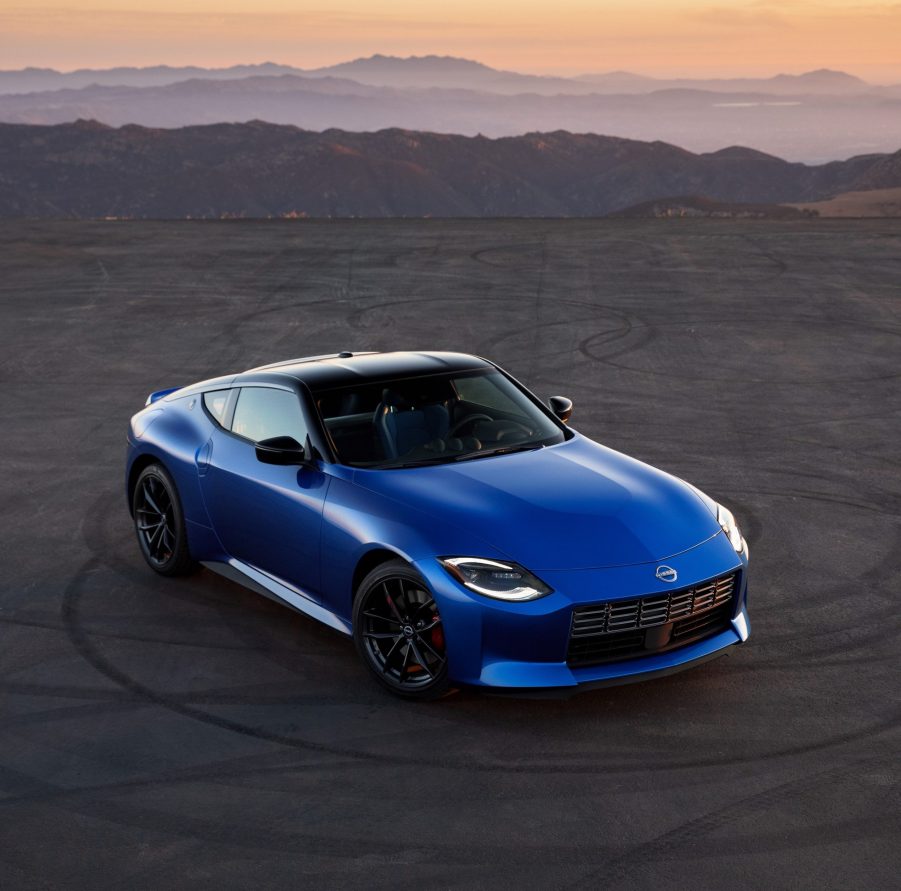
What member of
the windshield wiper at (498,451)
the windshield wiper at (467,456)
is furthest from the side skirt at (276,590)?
the windshield wiper at (498,451)

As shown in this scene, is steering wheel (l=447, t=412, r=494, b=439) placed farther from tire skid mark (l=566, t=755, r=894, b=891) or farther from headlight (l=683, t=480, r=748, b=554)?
tire skid mark (l=566, t=755, r=894, b=891)

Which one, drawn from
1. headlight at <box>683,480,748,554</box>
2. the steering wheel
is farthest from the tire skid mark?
the steering wheel

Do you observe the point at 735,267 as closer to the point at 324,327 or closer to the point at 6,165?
the point at 324,327

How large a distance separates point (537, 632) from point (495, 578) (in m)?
0.32

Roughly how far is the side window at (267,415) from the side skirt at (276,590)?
0.78 meters

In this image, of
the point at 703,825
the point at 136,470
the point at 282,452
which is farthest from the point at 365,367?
the point at 703,825

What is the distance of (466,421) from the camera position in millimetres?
7355

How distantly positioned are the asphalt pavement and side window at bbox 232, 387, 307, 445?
1083 millimetres

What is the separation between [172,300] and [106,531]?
1131 centimetres

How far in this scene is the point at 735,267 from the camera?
22.5 m

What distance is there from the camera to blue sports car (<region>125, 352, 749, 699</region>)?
5.91 m

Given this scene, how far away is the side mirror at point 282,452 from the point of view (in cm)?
696

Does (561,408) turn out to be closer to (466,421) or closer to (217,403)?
(466,421)

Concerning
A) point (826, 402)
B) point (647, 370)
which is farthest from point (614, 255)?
point (826, 402)
